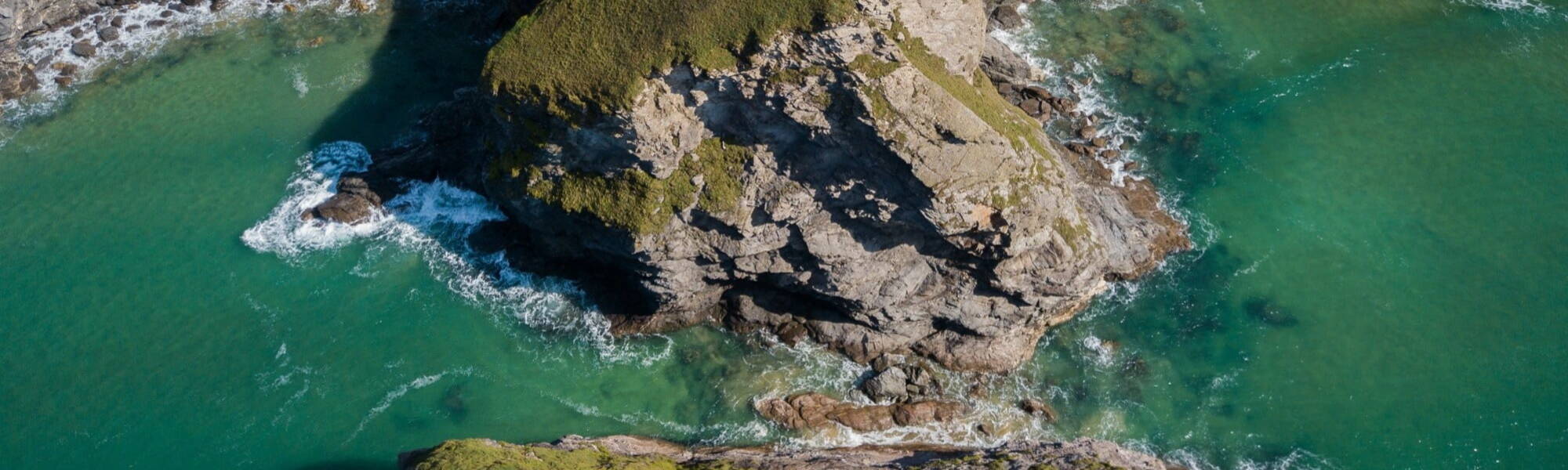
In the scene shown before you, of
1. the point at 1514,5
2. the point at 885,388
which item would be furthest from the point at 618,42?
the point at 1514,5

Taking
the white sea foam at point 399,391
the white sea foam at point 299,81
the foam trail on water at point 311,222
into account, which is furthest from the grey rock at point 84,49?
the white sea foam at point 399,391

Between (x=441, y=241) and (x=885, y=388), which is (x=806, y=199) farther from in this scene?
(x=441, y=241)

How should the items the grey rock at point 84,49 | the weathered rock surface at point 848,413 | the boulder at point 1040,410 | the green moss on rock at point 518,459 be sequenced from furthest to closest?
the grey rock at point 84,49, the boulder at point 1040,410, the weathered rock surface at point 848,413, the green moss on rock at point 518,459

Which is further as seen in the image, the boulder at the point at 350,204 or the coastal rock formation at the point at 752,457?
the boulder at the point at 350,204

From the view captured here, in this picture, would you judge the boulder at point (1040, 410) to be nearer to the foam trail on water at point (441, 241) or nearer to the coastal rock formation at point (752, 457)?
the coastal rock formation at point (752, 457)

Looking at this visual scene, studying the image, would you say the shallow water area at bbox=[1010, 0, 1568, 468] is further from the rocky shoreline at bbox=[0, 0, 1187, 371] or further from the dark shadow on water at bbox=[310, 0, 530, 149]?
the dark shadow on water at bbox=[310, 0, 530, 149]

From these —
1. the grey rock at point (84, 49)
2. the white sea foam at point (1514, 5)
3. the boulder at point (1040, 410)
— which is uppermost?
the grey rock at point (84, 49)
